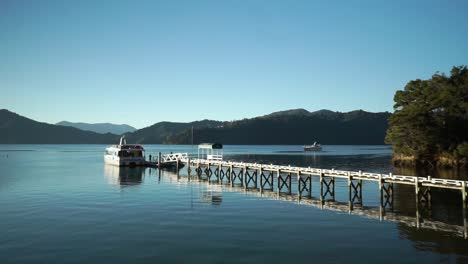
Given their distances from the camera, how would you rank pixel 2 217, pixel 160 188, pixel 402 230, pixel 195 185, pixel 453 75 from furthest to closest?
pixel 453 75 < pixel 195 185 < pixel 160 188 < pixel 2 217 < pixel 402 230

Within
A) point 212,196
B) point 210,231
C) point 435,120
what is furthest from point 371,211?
point 435,120

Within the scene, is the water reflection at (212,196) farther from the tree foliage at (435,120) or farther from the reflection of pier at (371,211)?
the tree foliage at (435,120)

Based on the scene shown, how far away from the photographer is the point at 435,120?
78.9 m

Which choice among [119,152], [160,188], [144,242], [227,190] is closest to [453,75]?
[227,190]

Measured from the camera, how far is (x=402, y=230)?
90.7 ft

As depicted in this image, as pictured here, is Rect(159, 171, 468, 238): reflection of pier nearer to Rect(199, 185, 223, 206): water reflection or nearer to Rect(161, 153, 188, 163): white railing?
Rect(199, 185, 223, 206): water reflection

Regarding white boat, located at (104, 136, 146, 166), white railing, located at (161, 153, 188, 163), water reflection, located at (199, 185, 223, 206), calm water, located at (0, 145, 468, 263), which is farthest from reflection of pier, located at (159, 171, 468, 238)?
white boat, located at (104, 136, 146, 166)

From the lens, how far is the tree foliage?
76.8m

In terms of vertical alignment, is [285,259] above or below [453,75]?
below

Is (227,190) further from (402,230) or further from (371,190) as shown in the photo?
(402,230)

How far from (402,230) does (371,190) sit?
880 inches

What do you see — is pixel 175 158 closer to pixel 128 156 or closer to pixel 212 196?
pixel 128 156

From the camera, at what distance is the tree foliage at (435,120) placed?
252ft

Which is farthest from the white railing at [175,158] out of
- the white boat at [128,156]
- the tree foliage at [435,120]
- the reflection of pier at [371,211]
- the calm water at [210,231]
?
the tree foliage at [435,120]
